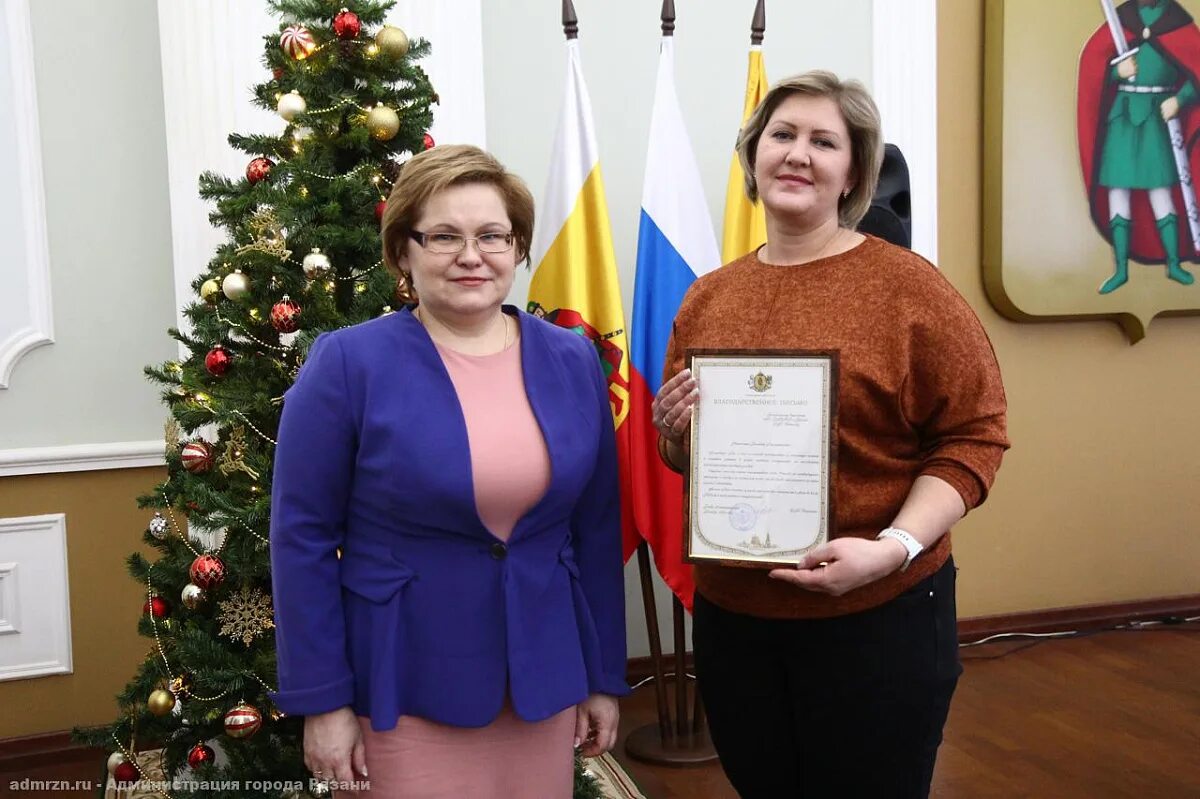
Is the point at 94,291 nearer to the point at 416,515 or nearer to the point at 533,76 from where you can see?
the point at 533,76

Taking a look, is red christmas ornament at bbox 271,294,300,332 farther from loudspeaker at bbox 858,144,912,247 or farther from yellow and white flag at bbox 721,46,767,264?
yellow and white flag at bbox 721,46,767,264

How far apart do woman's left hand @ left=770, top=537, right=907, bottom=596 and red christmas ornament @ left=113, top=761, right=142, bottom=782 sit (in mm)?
1648

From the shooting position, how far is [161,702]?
83.3 inches

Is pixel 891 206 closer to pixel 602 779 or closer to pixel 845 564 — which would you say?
pixel 845 564

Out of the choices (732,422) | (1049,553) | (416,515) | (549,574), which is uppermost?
(732,422)

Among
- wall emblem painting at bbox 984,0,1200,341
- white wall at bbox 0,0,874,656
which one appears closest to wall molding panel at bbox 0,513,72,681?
white wall at bbox 0,0,874,656

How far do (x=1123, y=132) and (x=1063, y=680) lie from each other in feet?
6.70

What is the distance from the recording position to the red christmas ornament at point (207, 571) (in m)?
2.08

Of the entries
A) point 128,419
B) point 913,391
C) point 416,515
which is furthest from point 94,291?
point 913,391

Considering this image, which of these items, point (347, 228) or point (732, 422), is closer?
point (732, 422)

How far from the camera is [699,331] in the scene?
150 centimetres

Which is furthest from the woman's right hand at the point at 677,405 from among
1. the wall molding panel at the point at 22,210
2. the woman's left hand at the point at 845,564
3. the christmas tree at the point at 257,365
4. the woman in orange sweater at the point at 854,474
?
the wall molding panel at the point at 22,210

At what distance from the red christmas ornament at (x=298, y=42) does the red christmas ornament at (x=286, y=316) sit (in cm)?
54

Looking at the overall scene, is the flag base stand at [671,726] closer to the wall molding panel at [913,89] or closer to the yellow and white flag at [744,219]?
the yellow and white flag at [744,219]
